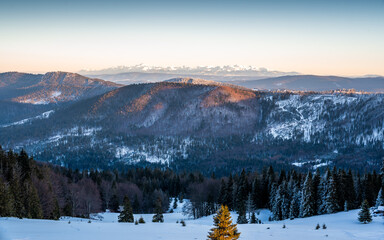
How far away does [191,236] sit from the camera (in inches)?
937

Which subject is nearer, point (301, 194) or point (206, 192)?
point (301, 194)

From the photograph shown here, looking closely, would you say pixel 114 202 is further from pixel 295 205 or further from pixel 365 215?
pixel 365 215

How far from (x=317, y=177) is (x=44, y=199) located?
Answer: 4781cm

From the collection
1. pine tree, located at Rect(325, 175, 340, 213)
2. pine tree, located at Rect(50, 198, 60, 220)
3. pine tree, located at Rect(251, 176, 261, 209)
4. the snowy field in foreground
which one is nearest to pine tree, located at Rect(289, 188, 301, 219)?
pine tree, located at Rect(325, 175, 340, 213)

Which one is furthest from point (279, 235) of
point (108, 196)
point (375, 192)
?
point (108, 196)

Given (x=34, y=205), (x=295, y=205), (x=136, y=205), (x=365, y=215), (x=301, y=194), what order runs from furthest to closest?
→ (x=136, y=205) → (x=295, y=205) → (x=301, y=194) → (x=34, y=205) → (x=365, y=215)

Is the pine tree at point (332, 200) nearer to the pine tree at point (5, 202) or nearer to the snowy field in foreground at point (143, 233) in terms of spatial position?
the snowy field in foreground at point (143, 233)

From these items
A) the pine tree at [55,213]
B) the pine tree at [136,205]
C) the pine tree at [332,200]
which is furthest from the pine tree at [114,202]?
the pine tree at [332,200]

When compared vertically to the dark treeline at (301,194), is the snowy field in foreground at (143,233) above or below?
above

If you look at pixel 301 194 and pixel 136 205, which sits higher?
pixel 301 194

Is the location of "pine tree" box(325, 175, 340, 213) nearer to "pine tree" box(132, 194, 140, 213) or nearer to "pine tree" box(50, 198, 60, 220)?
"pine tree" box(50, 198, 60, 220)

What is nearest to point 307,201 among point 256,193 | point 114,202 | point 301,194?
point 301,194

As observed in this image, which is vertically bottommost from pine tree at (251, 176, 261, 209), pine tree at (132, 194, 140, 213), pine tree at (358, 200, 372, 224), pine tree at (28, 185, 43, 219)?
pine tree at (132, 194, 140, 213)

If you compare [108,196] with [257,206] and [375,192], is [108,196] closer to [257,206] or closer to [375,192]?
[257,206]
